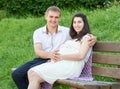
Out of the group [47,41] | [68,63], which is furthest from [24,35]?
[68,63]

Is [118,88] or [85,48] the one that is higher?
[85,48]

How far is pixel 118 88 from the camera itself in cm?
578

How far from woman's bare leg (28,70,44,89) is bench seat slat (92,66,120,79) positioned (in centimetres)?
76

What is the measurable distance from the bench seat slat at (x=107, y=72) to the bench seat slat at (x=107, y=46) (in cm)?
24

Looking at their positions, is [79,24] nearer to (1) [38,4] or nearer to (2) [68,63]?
(2) [68,63]

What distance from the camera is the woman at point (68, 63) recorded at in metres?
6.02

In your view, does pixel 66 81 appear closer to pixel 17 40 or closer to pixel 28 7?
pixel 17 40

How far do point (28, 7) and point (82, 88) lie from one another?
7752 mm

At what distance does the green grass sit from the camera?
8383 millimetres

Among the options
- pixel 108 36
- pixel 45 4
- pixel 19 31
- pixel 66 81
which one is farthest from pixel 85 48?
pixel 45 4

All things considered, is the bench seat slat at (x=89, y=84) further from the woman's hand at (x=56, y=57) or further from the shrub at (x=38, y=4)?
the shrub at (x=38, y=4)

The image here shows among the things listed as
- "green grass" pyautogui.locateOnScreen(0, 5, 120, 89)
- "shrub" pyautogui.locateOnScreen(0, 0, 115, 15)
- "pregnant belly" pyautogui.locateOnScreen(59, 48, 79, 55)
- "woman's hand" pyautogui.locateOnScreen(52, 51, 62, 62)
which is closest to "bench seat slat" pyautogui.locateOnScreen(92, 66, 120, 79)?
"pregnant belly" pyautogui.locateOnScreen(59, 48, 79, 55)

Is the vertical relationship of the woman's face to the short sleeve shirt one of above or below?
above

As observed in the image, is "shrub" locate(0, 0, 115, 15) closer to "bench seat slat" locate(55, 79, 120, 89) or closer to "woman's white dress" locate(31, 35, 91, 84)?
"woman's white dress" locate(31, 35, 91, 84)
